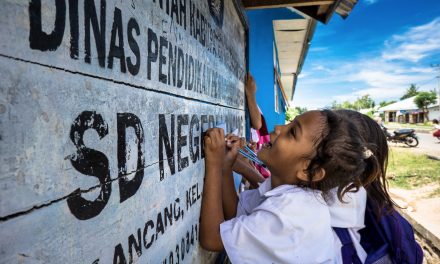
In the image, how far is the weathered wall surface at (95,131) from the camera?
0.44 meters

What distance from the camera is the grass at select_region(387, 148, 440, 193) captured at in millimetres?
7387

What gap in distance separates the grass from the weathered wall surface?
6.69 metres

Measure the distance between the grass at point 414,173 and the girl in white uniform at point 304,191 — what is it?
5943 mm

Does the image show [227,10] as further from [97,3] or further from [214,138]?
[97,3]

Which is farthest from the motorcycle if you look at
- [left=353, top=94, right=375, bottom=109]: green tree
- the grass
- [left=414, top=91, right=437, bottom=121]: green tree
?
[left=353, top=94, right=375, bottom=109]: green tree

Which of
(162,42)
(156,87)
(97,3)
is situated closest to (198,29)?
(162,42)

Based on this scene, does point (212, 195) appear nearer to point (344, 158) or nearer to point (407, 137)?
point (344, 158)

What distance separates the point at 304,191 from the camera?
129 cm

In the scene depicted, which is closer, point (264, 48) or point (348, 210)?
point (348, 210)

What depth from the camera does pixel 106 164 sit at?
655 mm

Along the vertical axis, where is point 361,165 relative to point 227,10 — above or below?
below

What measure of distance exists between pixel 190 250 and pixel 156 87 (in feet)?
2.31

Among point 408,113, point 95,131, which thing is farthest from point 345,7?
point 408,113

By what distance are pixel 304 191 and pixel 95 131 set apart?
3.05ft
